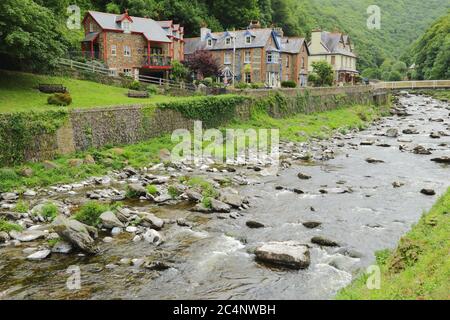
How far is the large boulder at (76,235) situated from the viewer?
17805mm

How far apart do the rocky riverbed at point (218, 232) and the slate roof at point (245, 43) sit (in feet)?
123

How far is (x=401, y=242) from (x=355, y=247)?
332 cm

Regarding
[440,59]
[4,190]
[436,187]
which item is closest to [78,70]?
[4,190]

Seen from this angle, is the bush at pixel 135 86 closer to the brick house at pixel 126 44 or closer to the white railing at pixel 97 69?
the white railing at pixel 97 69

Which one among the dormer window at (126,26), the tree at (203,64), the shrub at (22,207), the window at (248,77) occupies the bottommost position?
the shrub at (22,207)

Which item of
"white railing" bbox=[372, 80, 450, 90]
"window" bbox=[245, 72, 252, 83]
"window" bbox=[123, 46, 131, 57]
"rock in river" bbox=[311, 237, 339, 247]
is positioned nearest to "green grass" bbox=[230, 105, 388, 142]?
"window" bbox=[245, 72, 252, 83]

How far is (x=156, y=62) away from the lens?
2381 inches

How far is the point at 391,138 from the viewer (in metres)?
50.6

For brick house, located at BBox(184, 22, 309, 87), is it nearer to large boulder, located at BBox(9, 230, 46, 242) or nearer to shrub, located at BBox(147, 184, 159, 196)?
shrub, located at BBox(147, 184, 159, 196)

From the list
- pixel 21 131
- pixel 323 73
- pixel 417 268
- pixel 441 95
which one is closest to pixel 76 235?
pixel 417 268

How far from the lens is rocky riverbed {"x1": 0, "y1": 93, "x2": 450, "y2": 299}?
15.4 m

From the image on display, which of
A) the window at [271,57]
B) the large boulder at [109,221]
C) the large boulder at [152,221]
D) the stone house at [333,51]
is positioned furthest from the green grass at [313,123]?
the large boulder at [109,221]

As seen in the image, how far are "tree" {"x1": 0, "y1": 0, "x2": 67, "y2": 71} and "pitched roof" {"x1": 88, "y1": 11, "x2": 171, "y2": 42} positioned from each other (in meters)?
15.9

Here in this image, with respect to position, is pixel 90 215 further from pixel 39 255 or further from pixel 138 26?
pixel 138 26
